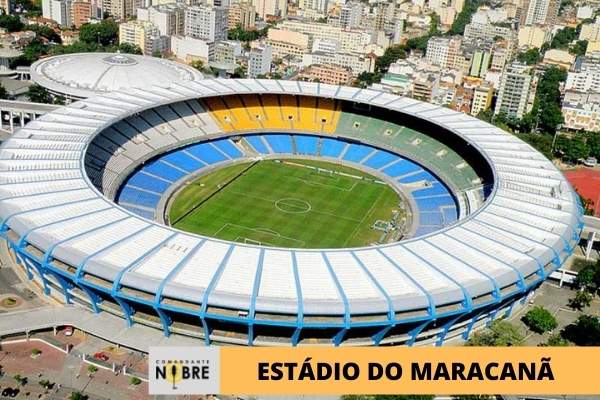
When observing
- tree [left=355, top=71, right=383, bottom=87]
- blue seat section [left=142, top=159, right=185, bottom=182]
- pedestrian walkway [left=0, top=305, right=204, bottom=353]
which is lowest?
pedestrian walkway [left=0, top=305, right=204, bottom=353]

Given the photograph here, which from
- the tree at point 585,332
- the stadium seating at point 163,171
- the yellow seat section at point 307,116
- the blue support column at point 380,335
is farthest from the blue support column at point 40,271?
the yellow seat section at point 307,116

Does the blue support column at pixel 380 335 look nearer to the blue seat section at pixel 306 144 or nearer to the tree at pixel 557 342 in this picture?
the tree at pixel 557 342

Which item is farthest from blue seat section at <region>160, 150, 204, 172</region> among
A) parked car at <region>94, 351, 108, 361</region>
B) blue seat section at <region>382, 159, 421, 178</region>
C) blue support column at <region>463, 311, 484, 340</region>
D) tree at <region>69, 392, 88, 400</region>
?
blue support column at <region>463, 311, 484, 340</region>

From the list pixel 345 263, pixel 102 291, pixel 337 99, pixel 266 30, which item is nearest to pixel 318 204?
pixel 337 99

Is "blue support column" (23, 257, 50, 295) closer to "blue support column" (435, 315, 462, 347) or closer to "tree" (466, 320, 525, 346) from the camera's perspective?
"blue support column" (435, 315, 462, 347)

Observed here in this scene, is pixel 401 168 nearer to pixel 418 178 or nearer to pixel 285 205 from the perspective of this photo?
pixel 418 178

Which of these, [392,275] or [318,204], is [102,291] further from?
[318,204]
